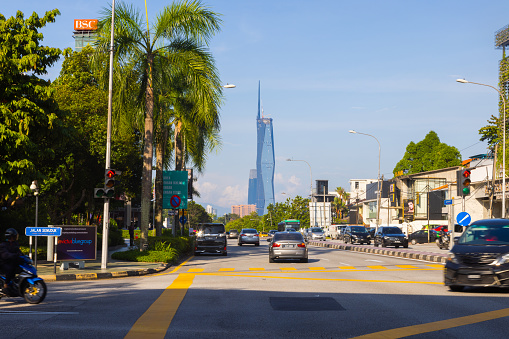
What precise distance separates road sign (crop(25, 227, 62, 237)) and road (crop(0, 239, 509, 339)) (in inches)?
77.6

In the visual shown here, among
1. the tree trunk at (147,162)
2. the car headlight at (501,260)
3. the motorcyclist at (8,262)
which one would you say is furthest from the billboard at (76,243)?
the car headlight at (501,260)

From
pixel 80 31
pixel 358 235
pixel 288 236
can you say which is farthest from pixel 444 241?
pixel 80 31

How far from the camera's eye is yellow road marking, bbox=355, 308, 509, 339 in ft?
25.8

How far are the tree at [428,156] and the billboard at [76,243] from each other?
8939 cm

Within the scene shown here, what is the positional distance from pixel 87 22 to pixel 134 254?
430 feet

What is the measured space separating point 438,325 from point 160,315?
4.48 metres

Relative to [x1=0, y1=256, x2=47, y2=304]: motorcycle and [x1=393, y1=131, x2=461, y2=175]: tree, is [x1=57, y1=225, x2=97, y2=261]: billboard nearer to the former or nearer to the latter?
[x1=0, y1=256, x2=47, y2=304]: motorcycle

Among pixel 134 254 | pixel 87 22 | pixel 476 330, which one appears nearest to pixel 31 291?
pixel 476 330

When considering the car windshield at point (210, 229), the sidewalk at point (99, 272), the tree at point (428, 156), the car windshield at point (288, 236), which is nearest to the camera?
the sidewalk at point (99, 272)

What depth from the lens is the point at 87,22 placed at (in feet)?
472

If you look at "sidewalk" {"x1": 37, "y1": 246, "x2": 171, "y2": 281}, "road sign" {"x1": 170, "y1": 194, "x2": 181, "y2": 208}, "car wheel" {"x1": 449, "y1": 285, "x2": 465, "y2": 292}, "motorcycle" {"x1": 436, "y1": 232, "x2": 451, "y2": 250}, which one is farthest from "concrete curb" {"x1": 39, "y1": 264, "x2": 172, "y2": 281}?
"motorcycle" {"x1": 436, "y1": 232, "x2": 451, "y2": 250}

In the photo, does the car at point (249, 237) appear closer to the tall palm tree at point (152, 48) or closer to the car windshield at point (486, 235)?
the tall palm tree at point (152, 48)

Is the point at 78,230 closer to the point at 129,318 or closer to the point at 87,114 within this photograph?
the point at 129,318

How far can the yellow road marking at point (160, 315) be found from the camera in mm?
8072
